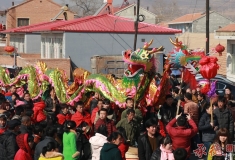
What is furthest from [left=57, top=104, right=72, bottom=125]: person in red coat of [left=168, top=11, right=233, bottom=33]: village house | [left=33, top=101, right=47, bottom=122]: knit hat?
[left=168, top=11, right=233, bottom=33]: village house

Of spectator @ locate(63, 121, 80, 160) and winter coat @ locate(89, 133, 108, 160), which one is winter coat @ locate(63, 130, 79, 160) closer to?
spectator @ locate(63, 121, 80, 160)

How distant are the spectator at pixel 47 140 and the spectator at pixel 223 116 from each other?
386cm

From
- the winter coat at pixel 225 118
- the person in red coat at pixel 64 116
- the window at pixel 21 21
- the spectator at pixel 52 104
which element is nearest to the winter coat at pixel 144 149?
the winter coat at pixel 225 118

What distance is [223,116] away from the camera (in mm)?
13172

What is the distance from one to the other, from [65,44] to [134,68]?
20.8 meters

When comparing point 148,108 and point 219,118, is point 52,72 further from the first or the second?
point 219,118

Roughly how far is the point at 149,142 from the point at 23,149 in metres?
2.06

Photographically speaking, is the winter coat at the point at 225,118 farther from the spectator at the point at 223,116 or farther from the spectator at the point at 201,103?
the spectator at the point at 201,103

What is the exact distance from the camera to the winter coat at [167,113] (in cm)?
1339

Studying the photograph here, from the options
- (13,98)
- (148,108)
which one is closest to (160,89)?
(148,108)

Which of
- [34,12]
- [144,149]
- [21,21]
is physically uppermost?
[34,12]

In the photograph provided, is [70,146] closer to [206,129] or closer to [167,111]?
[206,129]

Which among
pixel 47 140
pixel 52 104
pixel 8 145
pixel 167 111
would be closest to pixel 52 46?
pixel 52 104

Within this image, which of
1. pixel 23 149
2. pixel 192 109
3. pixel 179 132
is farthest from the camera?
pixel 192 109
